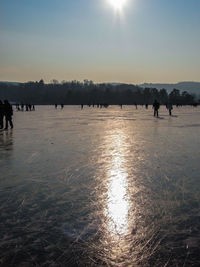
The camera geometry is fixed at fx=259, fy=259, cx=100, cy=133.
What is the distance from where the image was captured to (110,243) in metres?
2.58

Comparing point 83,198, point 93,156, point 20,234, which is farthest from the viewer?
point 93,156

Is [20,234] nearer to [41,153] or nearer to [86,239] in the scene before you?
[86,239]

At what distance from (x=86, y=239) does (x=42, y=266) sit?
1.90ft

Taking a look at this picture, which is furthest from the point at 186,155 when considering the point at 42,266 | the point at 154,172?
the point at 42,266

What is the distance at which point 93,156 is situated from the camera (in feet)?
23.0

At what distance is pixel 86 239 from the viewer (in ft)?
8.77

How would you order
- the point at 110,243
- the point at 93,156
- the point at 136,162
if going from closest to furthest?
the point at 110,243
the point at 136,162
the point at 93,156

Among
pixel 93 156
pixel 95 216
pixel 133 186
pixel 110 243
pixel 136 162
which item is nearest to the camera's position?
pixel 110 243

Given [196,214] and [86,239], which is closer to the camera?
[86,239]

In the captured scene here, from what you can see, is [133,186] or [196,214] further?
[133,186]

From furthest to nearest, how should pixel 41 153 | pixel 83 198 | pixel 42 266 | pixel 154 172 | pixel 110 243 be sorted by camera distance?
pixel 41 153 → pixel 154 172 → pixel 83 198 → pixel 110 243 → pixel 42 266

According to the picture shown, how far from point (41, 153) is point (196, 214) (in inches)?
204

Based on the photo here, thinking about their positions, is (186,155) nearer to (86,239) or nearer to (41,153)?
(41,153)

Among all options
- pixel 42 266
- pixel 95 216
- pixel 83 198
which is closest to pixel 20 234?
pixel 42 266
